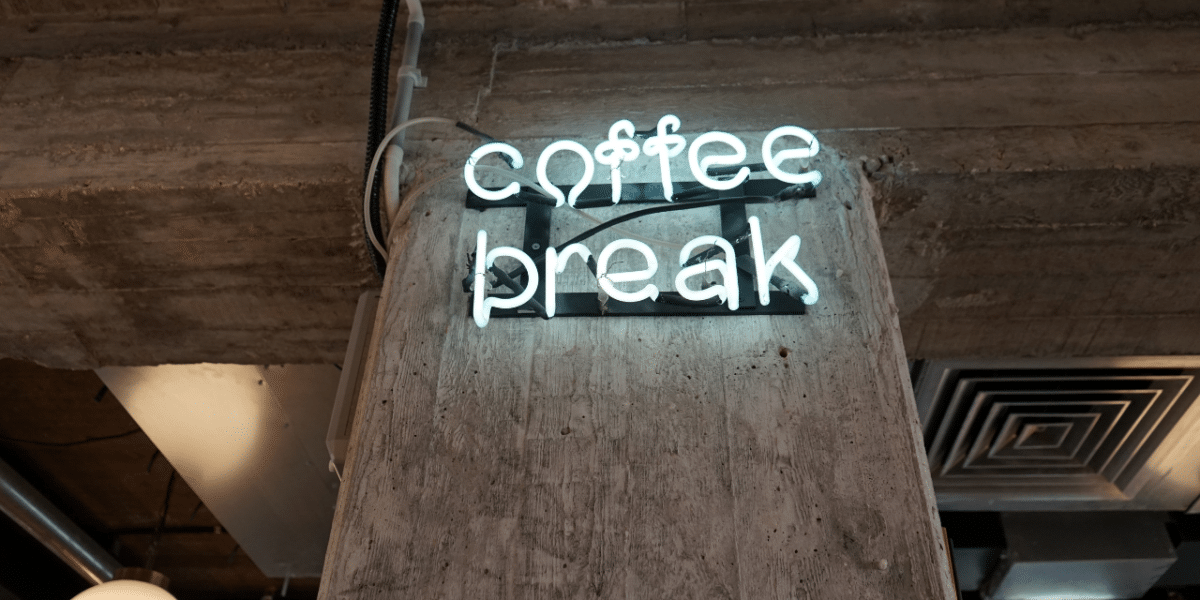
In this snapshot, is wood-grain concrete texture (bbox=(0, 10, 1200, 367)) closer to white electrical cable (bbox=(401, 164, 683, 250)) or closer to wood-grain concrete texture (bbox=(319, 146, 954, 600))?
white electrical cable (bbox=(401, 164, 683, 250))

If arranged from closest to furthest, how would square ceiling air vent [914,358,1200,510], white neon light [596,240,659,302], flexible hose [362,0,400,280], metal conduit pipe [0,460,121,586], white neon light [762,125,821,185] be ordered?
white neon light [596,240,659,302] → white neon light [762,125,821,185] → flexible hose [362,0,400,280] → square ceiling air vent [914,358,1200,510] → metal conduit pipe [0,460,121,586]

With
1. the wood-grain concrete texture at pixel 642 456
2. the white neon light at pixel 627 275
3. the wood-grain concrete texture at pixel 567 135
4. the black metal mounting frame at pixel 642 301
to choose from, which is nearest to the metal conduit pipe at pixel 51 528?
the wood-grain concrete texture at pixel 567 135

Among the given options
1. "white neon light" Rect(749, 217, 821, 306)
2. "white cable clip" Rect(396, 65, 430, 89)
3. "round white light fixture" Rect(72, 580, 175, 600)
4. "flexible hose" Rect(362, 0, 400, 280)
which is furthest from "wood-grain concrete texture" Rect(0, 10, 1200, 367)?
"round white light fixture" Rect(72, 580, 175, 600)

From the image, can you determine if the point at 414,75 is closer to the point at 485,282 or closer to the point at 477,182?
the point at 477,182

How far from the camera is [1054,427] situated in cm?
366

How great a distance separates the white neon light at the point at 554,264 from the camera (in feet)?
6.12

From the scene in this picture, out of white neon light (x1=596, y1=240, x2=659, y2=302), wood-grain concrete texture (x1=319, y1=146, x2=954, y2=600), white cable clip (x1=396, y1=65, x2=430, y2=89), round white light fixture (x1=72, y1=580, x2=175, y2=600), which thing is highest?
white cable clip (x1=396, y1=65, x2=430, y2=89)

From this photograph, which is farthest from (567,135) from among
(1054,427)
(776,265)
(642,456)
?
(1054,427)

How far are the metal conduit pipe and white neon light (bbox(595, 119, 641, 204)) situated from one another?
13.7ft

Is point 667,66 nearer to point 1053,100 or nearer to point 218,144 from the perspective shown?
point 1053,100

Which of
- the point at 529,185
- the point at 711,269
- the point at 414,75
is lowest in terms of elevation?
the point at 711,269

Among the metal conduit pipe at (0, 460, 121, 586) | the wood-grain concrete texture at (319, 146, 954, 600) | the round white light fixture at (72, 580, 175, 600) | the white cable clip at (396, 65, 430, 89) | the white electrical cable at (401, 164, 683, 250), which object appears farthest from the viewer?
the metal conduit pipe at (0, 460, 121, 586)

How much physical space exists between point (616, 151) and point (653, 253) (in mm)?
374

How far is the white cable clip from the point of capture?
8.07 feet
